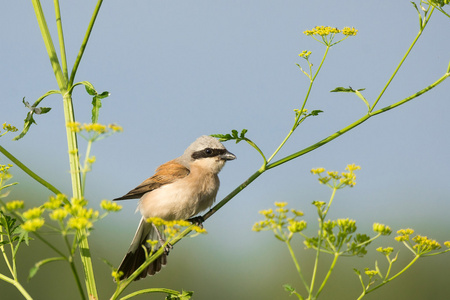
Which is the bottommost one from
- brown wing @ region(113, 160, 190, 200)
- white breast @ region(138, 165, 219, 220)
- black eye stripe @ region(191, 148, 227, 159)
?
white breast @ region(138, 165, 219, 220)

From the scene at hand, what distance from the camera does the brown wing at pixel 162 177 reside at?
441cm

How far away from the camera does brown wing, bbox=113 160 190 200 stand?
174 inches

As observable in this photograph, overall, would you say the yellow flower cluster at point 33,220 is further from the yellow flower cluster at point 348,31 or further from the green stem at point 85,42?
the yellow flower cluster at point 348,31

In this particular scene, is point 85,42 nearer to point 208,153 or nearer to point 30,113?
point 30,113

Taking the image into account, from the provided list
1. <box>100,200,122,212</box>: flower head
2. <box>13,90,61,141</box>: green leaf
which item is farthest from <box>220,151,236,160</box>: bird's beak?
<box>100,200,122,212</box>: flower head

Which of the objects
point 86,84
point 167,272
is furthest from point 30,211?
point 167,272

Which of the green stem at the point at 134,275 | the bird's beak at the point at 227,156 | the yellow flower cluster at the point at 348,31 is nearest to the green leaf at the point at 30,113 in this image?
the green stem at the point at 134,275

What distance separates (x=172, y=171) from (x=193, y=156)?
28cm

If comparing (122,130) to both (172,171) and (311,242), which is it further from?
(172,171)

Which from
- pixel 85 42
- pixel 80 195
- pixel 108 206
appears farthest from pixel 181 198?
pixel 108 206

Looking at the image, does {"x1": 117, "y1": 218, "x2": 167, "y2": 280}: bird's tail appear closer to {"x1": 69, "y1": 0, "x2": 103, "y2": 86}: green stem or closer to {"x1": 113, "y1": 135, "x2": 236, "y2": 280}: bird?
{"x1": 113, "y1": 135, "x2": 236, "y2": 280}: bird

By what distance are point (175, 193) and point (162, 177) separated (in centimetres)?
26

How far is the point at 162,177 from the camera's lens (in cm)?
459

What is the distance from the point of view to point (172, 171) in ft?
15.4
